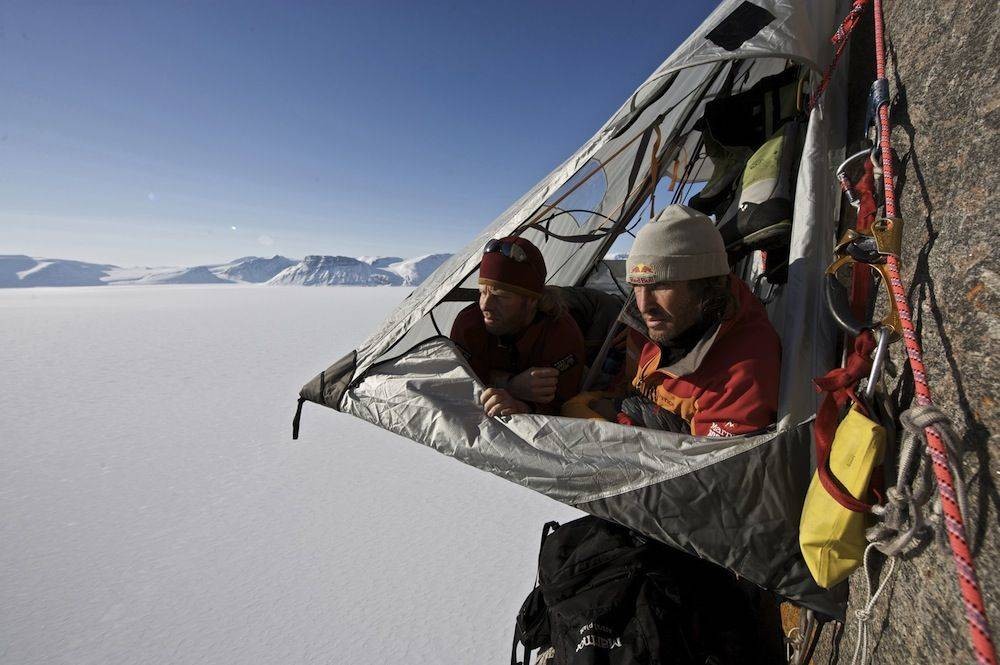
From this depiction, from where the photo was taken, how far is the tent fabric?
1.15 meters

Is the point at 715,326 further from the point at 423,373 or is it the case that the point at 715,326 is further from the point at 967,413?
the point at 423,373

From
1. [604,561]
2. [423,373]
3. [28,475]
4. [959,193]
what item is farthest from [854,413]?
[28,475]

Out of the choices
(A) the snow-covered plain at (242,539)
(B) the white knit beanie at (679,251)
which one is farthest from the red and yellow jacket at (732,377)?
(A) the snow-covered plain at (242,539)

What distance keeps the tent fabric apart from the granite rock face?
0.23 meters

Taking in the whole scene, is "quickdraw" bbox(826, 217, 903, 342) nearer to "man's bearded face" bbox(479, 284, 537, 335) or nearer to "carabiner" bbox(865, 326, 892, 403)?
"carabiner" bbox(865, 326, 892, 403)

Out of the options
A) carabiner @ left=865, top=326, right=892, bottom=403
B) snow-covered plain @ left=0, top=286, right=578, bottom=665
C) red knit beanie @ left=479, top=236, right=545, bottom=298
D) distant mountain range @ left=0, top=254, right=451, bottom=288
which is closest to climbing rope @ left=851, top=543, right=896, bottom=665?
carabiner @ left=865, top=326, right=892, bottom=403

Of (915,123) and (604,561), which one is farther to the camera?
(604,561)

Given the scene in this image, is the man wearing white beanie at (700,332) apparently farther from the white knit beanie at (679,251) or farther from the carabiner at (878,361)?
the carabiner at (878,361)

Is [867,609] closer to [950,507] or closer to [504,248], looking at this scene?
[950,507]

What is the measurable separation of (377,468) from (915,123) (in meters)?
3.87

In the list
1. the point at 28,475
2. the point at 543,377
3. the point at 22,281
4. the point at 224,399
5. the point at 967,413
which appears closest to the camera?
the point at 967,413

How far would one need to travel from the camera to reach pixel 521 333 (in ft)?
6.93

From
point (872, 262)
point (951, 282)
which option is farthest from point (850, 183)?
point (951, 282)

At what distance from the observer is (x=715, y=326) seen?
1.38 meters
